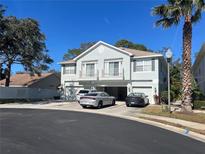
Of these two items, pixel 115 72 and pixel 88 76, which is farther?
pixel 88 76

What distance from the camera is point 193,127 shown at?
13039mm

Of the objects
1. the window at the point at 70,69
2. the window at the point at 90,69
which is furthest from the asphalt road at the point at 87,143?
the window at the point at 70,69

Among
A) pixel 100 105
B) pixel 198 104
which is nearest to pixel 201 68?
pixel 198 104

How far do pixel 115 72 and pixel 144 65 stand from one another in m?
4.06

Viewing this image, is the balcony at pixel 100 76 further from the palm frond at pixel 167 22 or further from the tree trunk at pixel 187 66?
the tree trunk at pixel 187 66

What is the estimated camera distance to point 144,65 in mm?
30031

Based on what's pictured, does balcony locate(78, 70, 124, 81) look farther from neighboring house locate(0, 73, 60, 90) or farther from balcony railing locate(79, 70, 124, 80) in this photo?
neighboring house locate(0, 73, 60, 90)

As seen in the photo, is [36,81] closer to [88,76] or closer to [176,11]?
[88,76]

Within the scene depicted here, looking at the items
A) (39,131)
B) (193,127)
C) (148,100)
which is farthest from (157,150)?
(148,100)

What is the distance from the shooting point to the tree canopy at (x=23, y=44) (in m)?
28.0

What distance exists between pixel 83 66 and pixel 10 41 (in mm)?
10341

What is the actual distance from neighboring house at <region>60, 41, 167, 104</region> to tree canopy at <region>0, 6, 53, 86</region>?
459 cm

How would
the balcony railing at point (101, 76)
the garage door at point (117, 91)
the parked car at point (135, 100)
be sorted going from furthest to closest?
the garage door at point (117, 91), the balcony railing at point (101, 76), the parked car at point (135, 100)

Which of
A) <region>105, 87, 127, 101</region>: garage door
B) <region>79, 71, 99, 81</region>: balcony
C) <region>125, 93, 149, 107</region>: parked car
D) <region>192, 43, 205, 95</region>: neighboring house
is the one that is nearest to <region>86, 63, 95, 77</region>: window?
<region>79, 71, 99, 81</region>: balcony
